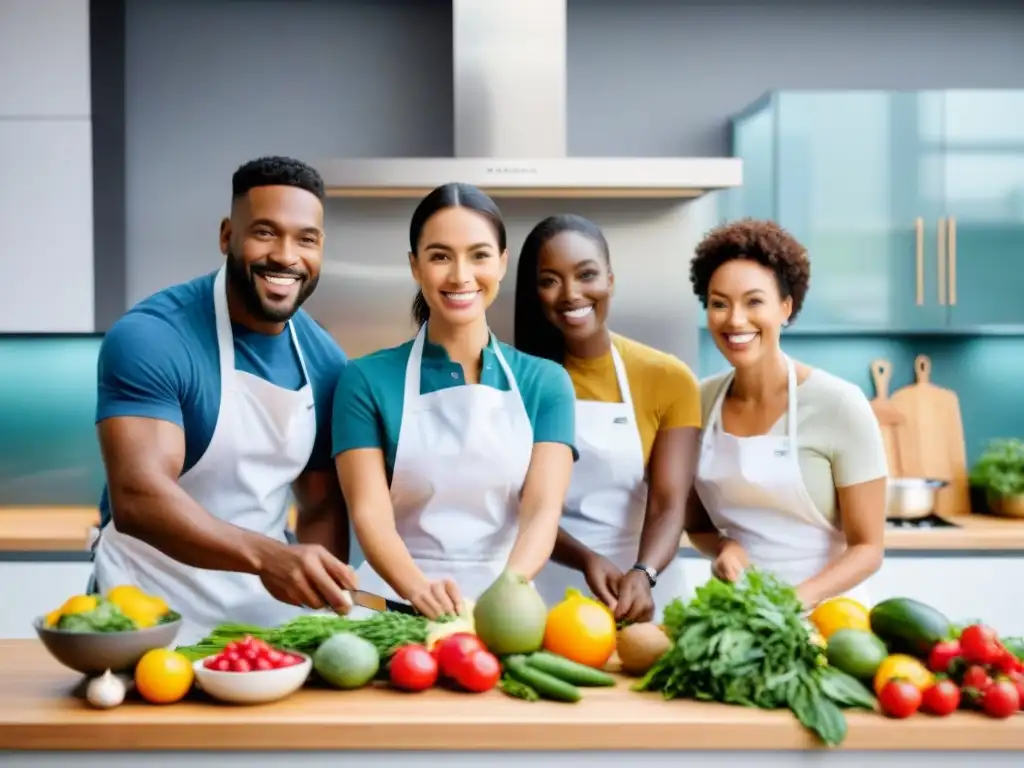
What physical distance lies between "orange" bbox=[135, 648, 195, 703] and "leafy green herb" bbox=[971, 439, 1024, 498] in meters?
3.12

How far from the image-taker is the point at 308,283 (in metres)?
2.02

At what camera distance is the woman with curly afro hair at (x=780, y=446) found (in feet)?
6.95

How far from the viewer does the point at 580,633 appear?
1.65m

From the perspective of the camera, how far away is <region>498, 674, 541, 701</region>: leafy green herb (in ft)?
5.08

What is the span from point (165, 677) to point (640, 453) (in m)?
1.19

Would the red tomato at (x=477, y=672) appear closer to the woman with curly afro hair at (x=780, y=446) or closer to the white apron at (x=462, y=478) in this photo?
the white apron at (x=462, y=478)

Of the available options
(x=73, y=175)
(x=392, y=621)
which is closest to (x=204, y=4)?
(x=73, y=175)

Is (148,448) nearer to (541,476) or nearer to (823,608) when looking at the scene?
(541,476)

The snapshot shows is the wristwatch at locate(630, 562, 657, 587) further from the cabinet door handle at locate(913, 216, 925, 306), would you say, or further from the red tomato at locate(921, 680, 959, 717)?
the cabinet door handle at locate(913, 216, 925, 306)

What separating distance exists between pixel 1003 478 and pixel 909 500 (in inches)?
18.1

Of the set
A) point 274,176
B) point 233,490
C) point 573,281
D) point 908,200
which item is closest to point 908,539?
point 908,200

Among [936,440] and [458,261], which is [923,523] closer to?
[936,440]

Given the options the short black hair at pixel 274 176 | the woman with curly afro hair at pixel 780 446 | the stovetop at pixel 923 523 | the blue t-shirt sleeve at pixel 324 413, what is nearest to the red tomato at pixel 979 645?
the woman with curly afro hair at pixel 780 446

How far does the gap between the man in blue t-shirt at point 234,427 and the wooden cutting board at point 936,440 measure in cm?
254
